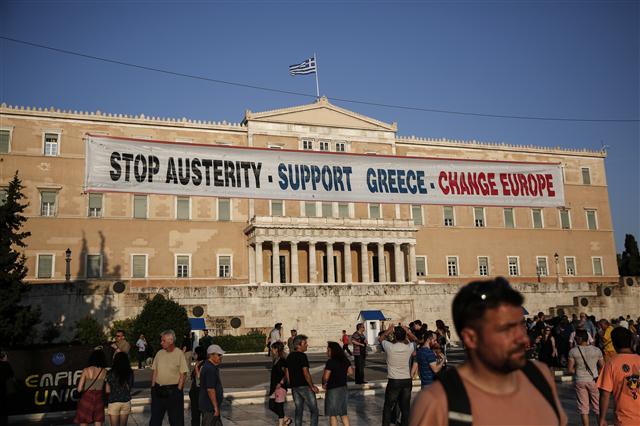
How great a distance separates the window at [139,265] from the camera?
40.9 meters

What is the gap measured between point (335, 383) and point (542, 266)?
47.6 metres

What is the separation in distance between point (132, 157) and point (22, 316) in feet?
55.1

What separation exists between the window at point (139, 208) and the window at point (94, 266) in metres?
3.98

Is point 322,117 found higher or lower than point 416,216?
higher

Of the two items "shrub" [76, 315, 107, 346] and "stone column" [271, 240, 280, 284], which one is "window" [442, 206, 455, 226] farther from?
"shrub" [76, 315, 107, 346]

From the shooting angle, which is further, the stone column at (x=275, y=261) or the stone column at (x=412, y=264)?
the stone column at (x=412, y=264)

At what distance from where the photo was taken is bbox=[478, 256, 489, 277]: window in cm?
5044

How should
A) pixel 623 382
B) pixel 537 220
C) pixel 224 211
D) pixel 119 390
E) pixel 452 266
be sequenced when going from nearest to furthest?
pixel 623 382
pixel 119 390
pixel 224 211
pixel 452 266
pixel 537 220

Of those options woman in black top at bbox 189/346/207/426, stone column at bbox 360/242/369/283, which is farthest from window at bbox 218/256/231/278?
woman in black top at bbox 189/346/207/426

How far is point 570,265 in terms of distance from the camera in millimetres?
52719

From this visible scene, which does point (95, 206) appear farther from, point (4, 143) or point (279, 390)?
point (279, 390)

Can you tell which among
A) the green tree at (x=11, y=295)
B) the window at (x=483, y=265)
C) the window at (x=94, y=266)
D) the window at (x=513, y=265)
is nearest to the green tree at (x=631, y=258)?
the window at (x=513, y=265)

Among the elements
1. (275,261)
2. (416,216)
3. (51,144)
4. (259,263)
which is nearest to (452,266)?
(416,216)

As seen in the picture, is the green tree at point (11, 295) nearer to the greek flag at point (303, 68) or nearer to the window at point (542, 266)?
the greek flag at point (303, 68)
